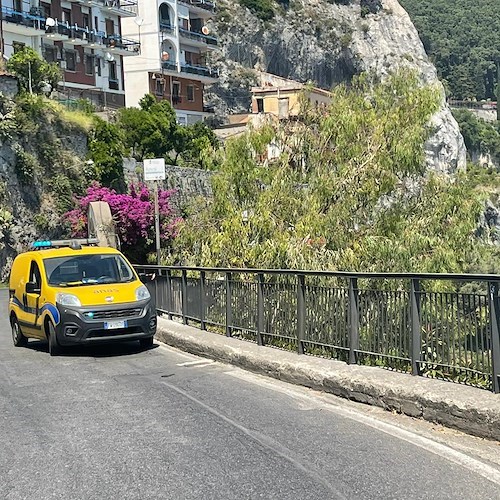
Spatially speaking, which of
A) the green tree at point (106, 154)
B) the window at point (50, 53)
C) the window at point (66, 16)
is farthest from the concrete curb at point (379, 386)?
the window at point (66, 16)

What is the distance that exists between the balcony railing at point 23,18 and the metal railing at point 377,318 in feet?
130

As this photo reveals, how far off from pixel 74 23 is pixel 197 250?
38.0 m

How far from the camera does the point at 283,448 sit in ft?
20.2

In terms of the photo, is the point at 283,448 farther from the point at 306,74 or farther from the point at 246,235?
the point at 306,74

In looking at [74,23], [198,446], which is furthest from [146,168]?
[74,23]

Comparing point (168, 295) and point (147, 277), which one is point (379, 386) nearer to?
point (168, 295)

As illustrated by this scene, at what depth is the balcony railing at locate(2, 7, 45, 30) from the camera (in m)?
46.8

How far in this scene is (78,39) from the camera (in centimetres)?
5231

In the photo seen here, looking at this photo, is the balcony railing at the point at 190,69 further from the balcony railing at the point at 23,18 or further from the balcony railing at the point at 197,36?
the balcony railing at the point at 23,18

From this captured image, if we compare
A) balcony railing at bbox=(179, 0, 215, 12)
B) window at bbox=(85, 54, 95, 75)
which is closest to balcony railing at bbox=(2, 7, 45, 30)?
window at bbox=(85, 54, 95, 75)

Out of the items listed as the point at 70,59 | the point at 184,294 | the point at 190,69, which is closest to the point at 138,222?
the point at 184,294

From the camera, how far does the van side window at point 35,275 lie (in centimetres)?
1300

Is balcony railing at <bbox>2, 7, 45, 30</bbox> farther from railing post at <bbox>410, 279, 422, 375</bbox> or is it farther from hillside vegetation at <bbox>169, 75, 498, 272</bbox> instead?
railing post at <bbox>410, 279, 422, 375</bbox>

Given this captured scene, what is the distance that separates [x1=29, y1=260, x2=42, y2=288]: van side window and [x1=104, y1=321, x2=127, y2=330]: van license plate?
169cm
